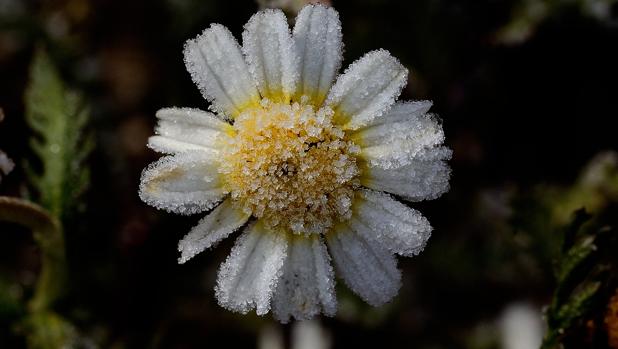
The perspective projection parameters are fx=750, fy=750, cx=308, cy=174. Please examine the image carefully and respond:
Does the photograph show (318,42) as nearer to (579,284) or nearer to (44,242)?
(579,284)

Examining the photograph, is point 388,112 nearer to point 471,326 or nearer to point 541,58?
point 541,58

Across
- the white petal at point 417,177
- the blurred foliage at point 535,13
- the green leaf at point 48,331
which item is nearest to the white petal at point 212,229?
the white petal at point 417,177

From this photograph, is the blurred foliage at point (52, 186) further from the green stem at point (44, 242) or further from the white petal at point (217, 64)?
the white petal at point (217, 64)

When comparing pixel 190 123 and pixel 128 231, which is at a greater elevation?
pixel 128 231

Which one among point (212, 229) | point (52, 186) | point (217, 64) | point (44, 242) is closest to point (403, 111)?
point (217, 64)

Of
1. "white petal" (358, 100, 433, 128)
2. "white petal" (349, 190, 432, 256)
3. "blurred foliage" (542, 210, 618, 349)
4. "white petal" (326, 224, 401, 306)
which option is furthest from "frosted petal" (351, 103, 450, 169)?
"blurred foliage" (542, 210, 618, 349)

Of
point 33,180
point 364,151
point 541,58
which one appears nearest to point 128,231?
point 33,180
